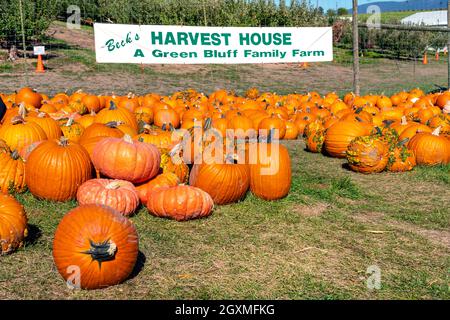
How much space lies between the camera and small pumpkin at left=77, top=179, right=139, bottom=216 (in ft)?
15.6

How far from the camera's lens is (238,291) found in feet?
11.3

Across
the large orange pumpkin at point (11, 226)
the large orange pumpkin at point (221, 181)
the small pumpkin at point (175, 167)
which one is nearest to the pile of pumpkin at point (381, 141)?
the large orange pumpkin at point (221, 181)

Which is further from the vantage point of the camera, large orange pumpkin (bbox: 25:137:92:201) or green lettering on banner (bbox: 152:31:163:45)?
green lettering on banner (bbox: 152:31:163:45)

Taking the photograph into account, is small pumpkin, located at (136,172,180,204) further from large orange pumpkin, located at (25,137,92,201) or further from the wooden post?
the wooden post

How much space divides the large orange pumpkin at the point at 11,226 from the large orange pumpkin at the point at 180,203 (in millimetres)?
1251

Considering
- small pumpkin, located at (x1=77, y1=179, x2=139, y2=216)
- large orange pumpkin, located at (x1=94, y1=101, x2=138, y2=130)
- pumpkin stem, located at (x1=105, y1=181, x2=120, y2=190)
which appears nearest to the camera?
small pumpkin, located at (x1=77, y1=179, x2=139, y2=216)

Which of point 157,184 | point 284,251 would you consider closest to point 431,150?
point 284,251

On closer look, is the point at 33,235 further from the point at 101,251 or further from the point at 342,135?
the point at 342,135

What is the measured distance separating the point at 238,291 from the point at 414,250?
1.67 metres

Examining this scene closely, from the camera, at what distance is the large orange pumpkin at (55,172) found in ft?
16.9

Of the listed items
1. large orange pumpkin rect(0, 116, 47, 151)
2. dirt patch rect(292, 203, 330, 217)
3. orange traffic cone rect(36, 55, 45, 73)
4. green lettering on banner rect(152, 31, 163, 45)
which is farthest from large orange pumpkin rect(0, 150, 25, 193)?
orange traffic cone rect(36, 55, 45, 73)

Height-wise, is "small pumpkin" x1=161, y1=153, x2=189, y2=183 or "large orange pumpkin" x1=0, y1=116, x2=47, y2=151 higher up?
"large orange pumpkin" x1=0, y1=116, x2=47, y2=151

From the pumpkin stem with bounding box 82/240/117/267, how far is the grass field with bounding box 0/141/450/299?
220 millimetres

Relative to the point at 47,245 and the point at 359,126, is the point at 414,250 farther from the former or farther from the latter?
the point at 359,126
